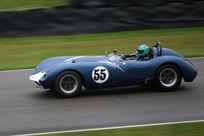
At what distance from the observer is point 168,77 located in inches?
445

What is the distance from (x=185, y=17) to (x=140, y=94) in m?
10.1

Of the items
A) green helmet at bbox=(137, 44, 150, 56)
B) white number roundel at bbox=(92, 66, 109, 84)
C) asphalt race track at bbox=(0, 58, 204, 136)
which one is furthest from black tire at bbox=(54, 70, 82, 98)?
green helmet at bbox=(137, 44, 150, 56)

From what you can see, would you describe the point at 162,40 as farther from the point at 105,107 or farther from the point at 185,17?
the point at 105,107

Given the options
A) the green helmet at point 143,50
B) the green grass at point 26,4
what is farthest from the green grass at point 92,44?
the green grass at point 26,4

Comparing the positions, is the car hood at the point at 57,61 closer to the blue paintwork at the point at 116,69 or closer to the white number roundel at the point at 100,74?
the blue paintwork at the point at 116,69

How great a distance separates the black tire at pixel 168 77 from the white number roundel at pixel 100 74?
1.09 m

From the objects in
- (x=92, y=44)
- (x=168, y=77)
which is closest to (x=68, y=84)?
(x=168, y=77)

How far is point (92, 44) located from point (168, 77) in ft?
23.9

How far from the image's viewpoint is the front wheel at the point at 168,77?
11.1 metres

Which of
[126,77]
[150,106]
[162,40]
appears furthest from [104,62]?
[162,40]

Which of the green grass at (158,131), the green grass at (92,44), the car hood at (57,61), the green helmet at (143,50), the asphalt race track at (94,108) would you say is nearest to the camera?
the green grass at (158,131)

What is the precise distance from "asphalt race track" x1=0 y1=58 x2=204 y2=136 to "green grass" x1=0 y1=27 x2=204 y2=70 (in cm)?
448

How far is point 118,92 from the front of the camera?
446 inches

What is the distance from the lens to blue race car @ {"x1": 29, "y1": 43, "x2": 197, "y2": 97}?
10586 mm
